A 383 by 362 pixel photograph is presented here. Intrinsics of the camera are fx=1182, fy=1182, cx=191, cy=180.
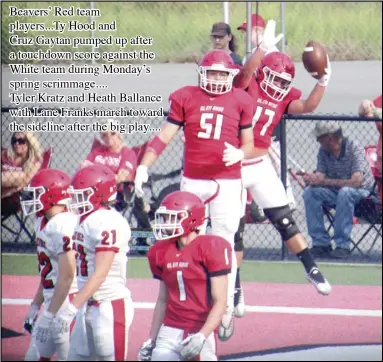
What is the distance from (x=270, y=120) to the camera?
8.09 meters

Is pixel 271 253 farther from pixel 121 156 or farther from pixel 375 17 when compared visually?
pixel 375 17

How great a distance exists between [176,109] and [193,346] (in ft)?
7.30

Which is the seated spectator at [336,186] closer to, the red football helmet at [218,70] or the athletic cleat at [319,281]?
the athletic cleat at [319,281]

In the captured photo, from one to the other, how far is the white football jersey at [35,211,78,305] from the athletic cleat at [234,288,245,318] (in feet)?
5.28

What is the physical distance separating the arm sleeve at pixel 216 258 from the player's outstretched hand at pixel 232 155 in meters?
1.54

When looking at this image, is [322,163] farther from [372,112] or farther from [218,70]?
[218,70]

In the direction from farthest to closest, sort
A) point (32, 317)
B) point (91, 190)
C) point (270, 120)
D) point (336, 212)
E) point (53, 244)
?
point (336, 212) → point (270, 120) → point (32, 317) → point (53, 244) → point (91, 190)

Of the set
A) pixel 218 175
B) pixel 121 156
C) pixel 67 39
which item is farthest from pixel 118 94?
pixel 218 175

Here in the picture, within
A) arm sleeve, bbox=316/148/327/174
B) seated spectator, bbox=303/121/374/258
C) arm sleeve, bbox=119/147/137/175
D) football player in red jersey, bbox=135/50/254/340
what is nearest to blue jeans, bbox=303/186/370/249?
seated spectator, bbox=303/121/374/258

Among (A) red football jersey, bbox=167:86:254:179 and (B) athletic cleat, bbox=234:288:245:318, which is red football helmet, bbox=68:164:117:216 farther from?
(B) athletic cleat, bbox=234:288:245:318

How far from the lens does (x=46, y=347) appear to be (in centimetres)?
641

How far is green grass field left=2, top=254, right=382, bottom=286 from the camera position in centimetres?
880

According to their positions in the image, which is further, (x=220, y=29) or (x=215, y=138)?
(x=220, y=29)

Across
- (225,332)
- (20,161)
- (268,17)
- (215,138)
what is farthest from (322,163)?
(268,17)
